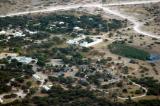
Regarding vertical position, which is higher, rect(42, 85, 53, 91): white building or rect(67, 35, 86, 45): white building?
rect(42, 85, 53, 91): white building

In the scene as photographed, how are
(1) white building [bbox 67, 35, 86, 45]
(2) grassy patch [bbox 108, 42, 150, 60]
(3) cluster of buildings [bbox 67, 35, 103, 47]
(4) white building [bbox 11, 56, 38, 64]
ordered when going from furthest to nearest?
1. (1) white building [bbox 67, 35, 86, 45]
2. (3) cluster of buildings [bbox 67, 35, 103, 47]
3. (2) grassy patch [bbox 108, 42, 150, 60]
4. (4) white building [bbox 11, 56, 38, 64]

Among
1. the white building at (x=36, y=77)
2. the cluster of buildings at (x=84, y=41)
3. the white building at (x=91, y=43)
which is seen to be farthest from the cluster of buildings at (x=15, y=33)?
the white building at (x=36, y=77)

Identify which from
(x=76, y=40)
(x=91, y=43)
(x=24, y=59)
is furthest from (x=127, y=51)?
(x=24, y=59)

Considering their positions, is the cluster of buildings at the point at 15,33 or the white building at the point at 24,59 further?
the cluster of buildings at the point at 15,33

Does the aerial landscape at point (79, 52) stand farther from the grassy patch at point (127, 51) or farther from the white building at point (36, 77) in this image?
the white building at point (36, 77)

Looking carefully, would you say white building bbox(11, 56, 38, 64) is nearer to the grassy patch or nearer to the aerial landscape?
the aerial landscape

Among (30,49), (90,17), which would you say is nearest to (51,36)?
(30,49)

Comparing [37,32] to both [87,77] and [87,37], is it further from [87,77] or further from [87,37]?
[87,77]

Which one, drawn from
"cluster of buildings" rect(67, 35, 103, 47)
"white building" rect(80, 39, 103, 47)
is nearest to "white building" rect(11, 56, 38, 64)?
"cluster of buildings" rect(67, 35, 103, 47)

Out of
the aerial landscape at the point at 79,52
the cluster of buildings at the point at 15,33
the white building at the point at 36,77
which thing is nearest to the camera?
the aerial landscape at the point at 79,52
